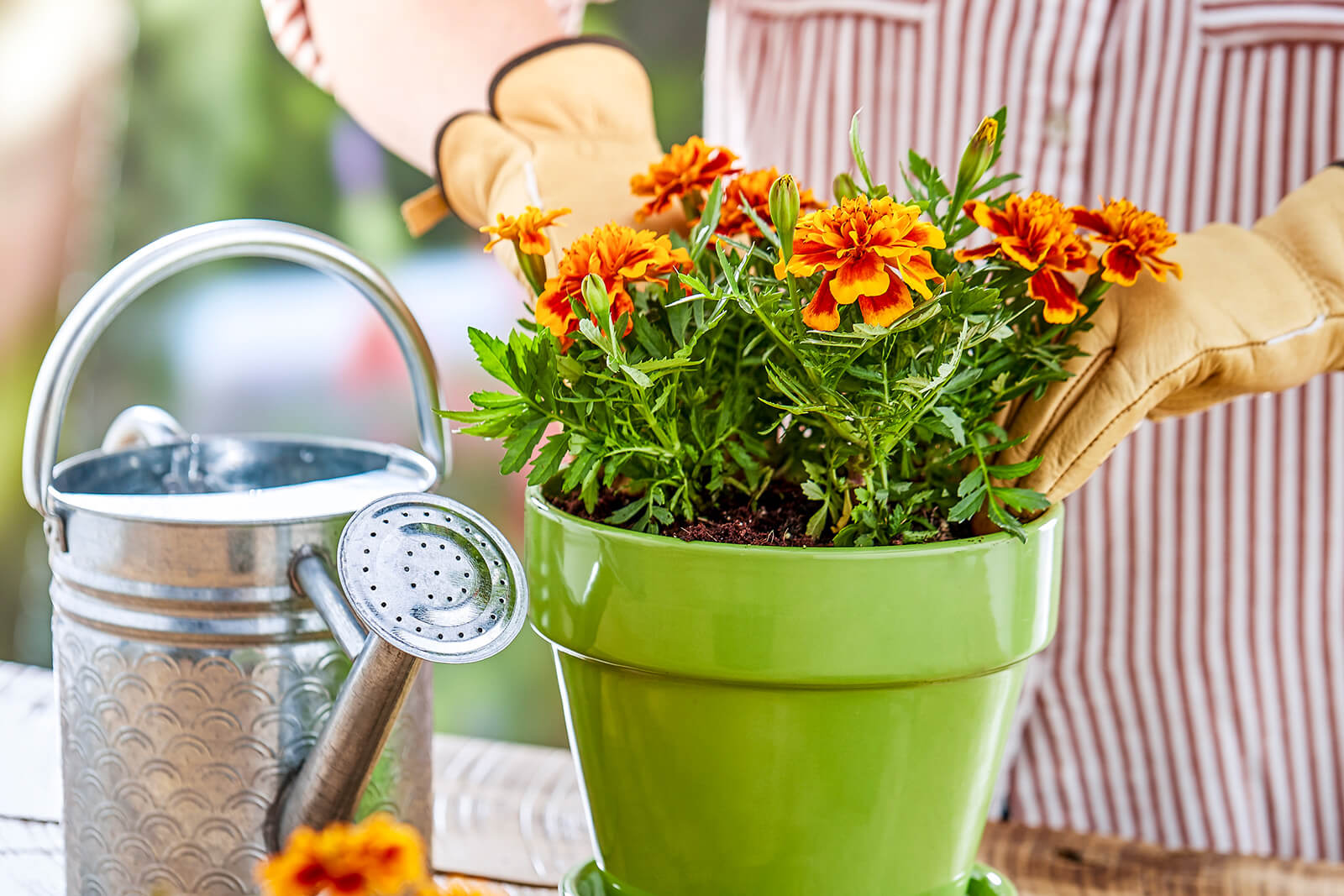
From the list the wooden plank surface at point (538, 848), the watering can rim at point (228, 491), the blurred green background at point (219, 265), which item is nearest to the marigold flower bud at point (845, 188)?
the watering can rim at point (228, 491)

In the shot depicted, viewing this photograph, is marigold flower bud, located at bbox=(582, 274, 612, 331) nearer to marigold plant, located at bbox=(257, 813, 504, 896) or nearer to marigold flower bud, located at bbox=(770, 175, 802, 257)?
marigold flower bud, located at bbox=(770, 175, 802, 257)

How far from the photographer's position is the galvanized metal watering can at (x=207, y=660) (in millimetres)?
457

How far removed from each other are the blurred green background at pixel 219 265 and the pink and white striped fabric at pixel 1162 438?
0.51 meters

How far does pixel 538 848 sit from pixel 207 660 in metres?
0.25

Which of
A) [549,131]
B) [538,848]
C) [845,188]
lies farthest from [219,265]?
[845,188]

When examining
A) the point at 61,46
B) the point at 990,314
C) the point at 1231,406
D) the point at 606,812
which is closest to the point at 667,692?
the point at 606,812

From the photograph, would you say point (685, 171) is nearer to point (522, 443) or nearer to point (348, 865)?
point (522, 443)

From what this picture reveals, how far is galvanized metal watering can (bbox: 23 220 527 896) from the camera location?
46 cm

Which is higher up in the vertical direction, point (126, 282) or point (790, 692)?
point (126, 282)

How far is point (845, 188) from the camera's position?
1.58ft

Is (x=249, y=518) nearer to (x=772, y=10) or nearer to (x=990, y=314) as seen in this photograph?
(x=990, y=314)

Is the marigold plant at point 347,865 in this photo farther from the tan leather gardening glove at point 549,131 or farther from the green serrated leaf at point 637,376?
the tan leather gardening glove at point 549,131

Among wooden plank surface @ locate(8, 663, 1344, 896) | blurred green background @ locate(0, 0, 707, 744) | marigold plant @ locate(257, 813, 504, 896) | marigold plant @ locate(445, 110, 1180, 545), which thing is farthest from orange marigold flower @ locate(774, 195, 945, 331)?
blurred green background @ locate(0, 0, 707, 744)

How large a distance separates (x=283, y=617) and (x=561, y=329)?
187mm
